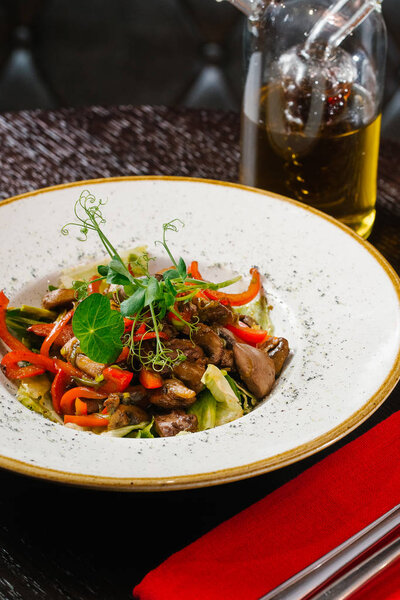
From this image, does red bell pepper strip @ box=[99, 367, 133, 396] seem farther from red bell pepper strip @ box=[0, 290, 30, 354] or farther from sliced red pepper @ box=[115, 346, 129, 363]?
red bell pepper strip @ box=[0, 290, 30, 354]

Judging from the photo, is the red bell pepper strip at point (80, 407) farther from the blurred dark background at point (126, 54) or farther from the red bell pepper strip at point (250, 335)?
the blurred dark background at point (126, 54)

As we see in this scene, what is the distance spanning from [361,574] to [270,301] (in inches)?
33.7

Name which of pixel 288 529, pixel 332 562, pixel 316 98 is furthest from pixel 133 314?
pixel 316 98

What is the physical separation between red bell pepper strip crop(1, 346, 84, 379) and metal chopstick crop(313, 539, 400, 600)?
0.76 meters

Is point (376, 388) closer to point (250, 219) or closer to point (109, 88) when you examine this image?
point (250, 219)

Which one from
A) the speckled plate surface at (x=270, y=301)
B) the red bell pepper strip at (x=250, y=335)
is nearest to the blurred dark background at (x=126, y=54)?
the speckled plate surface at (x=270, y=301)

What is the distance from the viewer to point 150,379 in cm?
168

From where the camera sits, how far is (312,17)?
217 cm

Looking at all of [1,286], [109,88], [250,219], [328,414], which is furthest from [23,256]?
[109,88]

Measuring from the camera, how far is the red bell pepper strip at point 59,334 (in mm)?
1842

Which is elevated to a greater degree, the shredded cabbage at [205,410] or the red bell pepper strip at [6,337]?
the shredded cabbage at [205,410]

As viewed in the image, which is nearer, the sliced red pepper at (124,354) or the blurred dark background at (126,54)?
the sliced red pepper at (124,354)

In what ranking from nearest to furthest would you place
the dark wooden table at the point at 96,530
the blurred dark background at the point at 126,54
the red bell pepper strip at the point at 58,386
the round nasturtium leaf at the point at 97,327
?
the dark wooden table at the point at 96,530, the round nasturtium leaf at the point at 97,327, the red bell pepper strip at the point at 58,386, the blurred dark background at the point at 126,54

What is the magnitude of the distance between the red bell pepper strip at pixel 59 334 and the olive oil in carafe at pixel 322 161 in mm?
798
